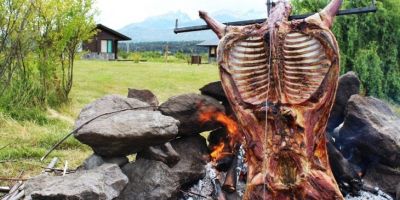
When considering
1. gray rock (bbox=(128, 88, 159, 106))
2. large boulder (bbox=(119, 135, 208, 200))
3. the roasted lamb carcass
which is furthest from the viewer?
gray rock (bbox=(128, 88, 159, 106))

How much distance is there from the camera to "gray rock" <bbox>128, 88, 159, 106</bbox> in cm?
543

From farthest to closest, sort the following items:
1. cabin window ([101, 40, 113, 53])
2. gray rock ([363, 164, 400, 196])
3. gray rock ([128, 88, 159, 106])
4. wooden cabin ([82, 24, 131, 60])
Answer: cabin window ([101, 40, 113, 53])
wooden cabin ([82, 24, 131, 60])
gray rock ([128, 88, 159, 106])
gray rock ([363, 164, 400, 196])

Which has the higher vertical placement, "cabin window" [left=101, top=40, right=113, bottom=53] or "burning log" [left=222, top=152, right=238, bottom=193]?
"burning log" [left=222, top=152, right=238, bottom=193]

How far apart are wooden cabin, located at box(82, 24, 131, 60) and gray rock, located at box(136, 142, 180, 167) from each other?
3756cm

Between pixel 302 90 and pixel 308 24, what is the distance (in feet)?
1.67

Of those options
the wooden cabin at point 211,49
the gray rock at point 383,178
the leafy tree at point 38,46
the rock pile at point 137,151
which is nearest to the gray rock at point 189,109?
the rock pile at point 137,151

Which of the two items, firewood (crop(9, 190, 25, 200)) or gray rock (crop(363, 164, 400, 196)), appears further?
gray rock (crop(363, 164, 400, 196))

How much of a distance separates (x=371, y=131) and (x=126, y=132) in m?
2.23

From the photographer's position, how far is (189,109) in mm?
5070

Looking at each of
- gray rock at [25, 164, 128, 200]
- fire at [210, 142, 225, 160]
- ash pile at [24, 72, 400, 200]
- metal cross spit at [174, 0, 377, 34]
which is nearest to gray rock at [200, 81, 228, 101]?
ash pile at [24, 72, 400, 200]

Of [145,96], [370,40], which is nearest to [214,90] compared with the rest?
[145,96]

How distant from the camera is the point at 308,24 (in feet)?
13.3

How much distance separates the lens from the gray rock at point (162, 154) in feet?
15.3

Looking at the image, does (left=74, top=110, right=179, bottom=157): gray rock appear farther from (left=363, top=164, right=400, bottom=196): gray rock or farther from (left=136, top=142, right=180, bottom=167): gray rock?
(left=363, top=164, right=400, bottom=196): gray rock
